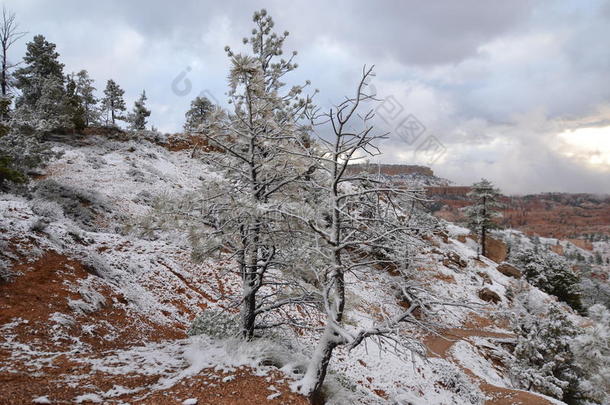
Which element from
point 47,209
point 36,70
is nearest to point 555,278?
point 47,209

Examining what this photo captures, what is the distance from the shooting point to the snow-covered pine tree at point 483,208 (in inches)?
1401

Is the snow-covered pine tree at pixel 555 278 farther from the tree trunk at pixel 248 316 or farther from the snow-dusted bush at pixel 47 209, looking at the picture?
the snow-dusted bush at pixel 47 209

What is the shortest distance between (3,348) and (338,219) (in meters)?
7.05

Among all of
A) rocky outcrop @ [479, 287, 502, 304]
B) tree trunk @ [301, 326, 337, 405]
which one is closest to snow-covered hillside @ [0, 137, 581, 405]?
tree trunk @ [301, 326, 337, 405]

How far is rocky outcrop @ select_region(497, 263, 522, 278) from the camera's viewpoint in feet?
110

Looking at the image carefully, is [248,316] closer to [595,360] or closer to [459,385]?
[459,385]

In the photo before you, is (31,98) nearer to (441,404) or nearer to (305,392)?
(305,392)

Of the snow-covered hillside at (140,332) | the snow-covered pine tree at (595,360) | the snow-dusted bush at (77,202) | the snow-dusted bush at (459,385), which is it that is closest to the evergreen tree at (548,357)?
the snow-covered pine tree at (595,360)

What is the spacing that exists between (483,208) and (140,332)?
3698 centimetres

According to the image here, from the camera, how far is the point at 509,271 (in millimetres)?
33781

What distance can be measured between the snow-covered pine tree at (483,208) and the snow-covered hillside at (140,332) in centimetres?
1756

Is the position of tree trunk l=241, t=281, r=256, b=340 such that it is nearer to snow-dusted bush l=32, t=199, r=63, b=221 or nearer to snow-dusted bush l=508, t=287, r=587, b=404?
snow-dusted bush l=32, t=199, r=63, b=221

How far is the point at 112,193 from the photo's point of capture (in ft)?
64.5

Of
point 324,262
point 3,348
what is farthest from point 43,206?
point 324,262
